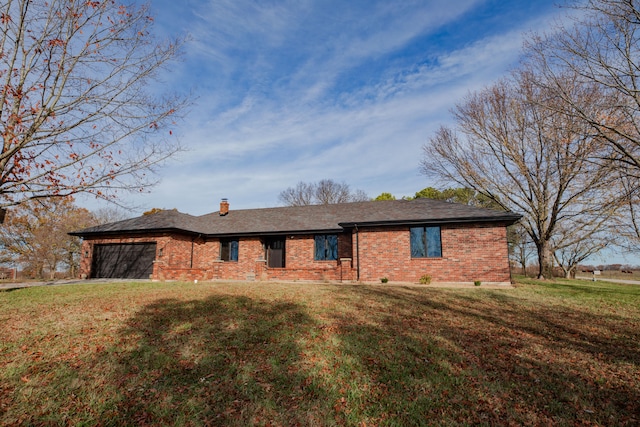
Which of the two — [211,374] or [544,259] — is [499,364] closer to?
[211,374]

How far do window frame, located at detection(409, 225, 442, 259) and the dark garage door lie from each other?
14972 mm

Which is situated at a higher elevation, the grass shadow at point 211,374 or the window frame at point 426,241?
the window frame at point 426,241

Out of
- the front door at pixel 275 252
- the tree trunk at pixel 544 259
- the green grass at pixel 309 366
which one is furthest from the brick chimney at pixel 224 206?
the tree trunk at pixel 544 259

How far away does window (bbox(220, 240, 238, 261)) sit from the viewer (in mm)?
20719

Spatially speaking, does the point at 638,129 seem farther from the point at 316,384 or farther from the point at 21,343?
the point at 21,343

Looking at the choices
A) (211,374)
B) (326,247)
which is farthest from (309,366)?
(326,247)

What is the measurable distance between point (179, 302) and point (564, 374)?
860 cm

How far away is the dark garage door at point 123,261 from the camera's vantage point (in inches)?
747

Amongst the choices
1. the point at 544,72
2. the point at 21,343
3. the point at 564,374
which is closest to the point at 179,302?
the point at 21,343

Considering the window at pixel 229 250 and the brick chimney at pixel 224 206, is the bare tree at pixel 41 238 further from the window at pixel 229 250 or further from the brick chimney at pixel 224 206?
the window at pixel 229 250

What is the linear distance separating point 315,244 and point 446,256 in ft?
24.6

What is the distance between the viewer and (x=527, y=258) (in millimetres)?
35312

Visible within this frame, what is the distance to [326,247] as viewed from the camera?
1909 centimetres

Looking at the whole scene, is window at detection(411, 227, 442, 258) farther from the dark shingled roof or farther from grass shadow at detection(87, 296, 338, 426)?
grass shadow at detection(87, 296, 338, 426)
